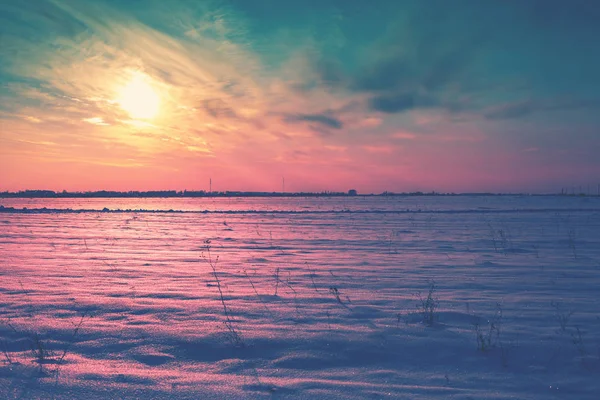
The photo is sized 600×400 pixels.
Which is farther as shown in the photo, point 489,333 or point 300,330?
point 300,330

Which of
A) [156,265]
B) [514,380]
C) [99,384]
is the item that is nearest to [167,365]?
[99,384]

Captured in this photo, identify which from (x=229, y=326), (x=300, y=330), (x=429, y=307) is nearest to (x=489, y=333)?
(x=429, y=307)

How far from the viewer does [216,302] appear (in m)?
5.84

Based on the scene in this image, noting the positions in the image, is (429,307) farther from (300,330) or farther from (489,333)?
(300,330)

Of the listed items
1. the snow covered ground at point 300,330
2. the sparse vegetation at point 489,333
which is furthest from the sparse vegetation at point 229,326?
the sparse vegetation at point 489,333

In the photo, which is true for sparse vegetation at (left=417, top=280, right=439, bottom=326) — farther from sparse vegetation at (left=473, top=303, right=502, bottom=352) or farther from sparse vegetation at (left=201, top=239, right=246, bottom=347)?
sparse vegetation at (left=201, top=239, right=246, bottom=347)

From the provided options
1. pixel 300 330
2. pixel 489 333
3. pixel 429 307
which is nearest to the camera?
pixel 489 333

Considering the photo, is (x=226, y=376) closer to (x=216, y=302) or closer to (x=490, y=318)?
(x=216, y=302)

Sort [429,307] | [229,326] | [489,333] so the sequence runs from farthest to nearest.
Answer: [429,307]
[229,326]
[489,333]

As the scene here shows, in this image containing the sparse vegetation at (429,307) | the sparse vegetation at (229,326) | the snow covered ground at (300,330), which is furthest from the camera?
the sparse vegetation at (429,307)

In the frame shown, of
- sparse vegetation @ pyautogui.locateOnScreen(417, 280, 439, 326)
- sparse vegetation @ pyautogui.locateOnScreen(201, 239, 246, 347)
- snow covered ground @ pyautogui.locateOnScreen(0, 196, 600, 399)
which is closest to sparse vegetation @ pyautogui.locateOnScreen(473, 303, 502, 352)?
snow covered ground @ pyautogui.locateOnScreen(0, 196, 600, 399)

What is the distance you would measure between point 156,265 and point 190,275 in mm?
1668

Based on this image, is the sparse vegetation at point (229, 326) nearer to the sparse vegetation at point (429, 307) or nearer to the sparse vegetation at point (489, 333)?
the sparse vegetation at point (429, 307)

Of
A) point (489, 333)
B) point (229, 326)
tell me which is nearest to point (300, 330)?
point (229, 326)
